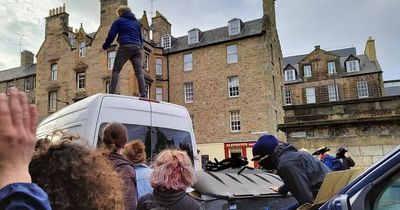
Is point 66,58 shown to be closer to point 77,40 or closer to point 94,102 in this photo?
point 77,40

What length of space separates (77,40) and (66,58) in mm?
2043

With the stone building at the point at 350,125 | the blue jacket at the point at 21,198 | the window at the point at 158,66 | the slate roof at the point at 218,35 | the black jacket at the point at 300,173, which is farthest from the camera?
the window at the point at 158,66

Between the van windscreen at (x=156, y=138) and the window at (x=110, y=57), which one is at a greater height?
the window at (x=110, y=57)

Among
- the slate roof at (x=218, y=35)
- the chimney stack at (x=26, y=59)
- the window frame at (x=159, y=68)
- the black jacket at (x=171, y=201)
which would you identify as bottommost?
the black jacket at (x=171, y=201)

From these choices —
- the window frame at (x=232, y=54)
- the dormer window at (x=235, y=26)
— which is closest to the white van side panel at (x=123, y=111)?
the window frame at (x=232, y=54)

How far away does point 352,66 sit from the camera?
1848 inches

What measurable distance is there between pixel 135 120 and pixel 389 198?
396 cm

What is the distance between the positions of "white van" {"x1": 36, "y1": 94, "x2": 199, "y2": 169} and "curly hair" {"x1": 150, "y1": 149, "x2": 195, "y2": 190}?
228cm

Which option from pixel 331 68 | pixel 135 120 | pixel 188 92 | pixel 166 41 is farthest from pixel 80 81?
pixel 331 68

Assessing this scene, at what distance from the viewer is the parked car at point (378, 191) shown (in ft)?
8.38

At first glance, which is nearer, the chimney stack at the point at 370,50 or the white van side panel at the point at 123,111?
the white van side panel at the point at 123,111

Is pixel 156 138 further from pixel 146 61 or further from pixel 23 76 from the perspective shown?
pixel 23 76

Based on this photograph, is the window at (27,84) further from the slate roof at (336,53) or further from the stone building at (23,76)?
the slate roof at (336,53)

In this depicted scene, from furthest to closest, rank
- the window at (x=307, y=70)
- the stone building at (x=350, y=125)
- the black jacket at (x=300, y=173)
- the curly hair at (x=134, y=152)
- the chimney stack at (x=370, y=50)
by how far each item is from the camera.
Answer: the window at (x=307, y=70) < the chimney stack at (x=370, y=50) < the stone building at (x=350, y=125) < the curly hair at (x=134, y=152) < the black jacket at (x=300, y=173)
